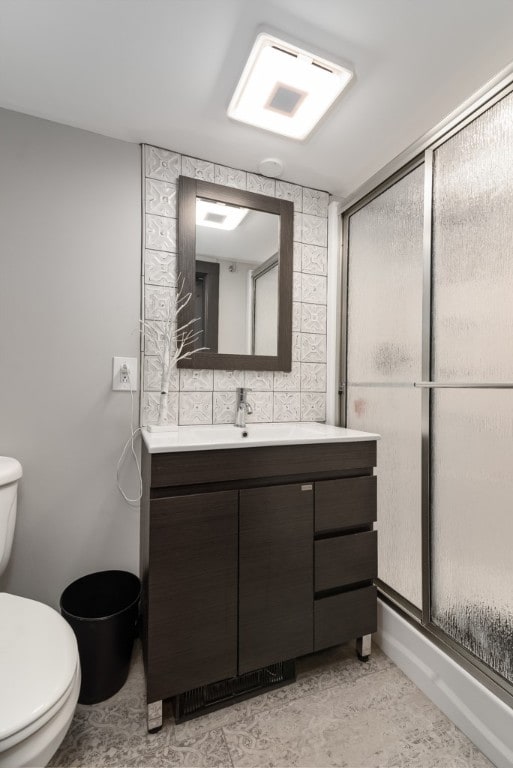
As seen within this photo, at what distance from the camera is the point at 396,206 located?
1.54 m

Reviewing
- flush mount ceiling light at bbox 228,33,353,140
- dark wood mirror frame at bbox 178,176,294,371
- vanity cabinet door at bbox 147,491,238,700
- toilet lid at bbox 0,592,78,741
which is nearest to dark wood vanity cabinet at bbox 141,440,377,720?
vanity cabinet door at bbox 147,491,238,700

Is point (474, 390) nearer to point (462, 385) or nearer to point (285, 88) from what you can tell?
point (462, 385)

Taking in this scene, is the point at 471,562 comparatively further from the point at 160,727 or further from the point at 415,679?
the point at 160,727

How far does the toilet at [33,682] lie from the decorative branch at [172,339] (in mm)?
752

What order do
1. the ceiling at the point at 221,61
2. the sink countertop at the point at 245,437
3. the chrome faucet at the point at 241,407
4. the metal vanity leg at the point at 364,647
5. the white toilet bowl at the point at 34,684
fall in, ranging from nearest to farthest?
the white toilet bowl at the point at 34,684 → the ceiling at the point at 221,61 → the sink countertop at the point at 245,437 → the metal vanity leg at the point at 364,647 → the chrome faucet at the point at 241,407

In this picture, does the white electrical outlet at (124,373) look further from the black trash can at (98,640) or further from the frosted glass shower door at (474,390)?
the frosted glass shower door at (474,390)

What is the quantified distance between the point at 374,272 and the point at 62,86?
143cm

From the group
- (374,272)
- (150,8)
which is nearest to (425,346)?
(374,272)

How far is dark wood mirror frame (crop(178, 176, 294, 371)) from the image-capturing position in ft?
5.21

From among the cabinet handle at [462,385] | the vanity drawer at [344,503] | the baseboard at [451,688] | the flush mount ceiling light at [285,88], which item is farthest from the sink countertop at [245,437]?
the flush mount ceiling light at [285,88]

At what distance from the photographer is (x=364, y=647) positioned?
54.8 inches

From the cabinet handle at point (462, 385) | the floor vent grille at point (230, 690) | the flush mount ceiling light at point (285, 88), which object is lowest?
the floor vent grille at point (230, 690)

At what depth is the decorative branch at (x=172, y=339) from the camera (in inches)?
59.4

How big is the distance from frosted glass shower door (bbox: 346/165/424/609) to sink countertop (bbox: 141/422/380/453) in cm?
17
